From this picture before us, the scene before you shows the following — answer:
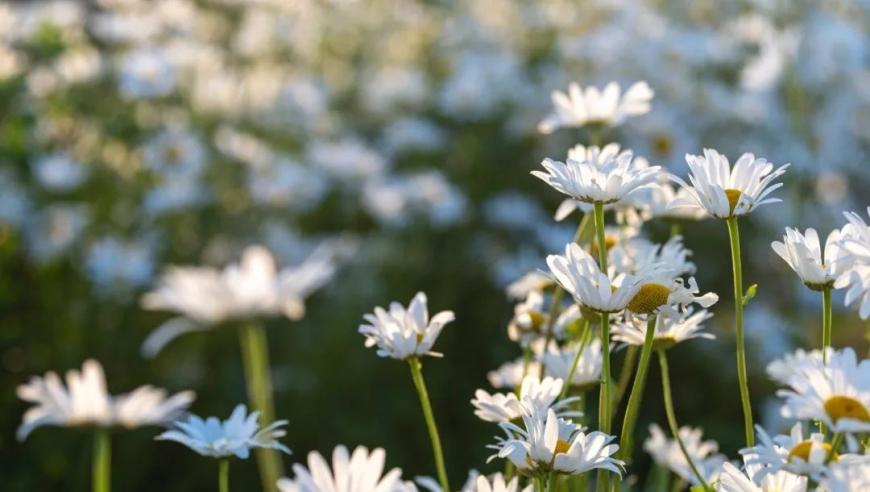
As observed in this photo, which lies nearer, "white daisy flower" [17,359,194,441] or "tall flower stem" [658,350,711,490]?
"tall flower stem" [658,350,711,490]

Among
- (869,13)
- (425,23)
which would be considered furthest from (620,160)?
(425,23)

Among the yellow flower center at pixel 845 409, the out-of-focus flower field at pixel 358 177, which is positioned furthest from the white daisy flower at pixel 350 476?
the out-of-focus flower field at pixel 358 177

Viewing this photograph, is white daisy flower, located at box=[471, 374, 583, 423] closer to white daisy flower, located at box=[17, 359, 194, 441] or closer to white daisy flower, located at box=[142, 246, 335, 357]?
white daisy flower, located at box=[17, 359, 194, 441]

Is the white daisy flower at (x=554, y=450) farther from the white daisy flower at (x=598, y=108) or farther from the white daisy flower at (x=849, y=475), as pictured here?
the white daisy flower at (x=598, y=108)

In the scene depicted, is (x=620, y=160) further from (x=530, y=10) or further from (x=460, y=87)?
(x=530, y=10)

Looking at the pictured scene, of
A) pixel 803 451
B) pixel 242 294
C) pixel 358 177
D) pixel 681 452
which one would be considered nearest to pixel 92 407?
pixel 242 294

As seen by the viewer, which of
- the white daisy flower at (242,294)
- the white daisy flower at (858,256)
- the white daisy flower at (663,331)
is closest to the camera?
the white daisy flower at (858,256)

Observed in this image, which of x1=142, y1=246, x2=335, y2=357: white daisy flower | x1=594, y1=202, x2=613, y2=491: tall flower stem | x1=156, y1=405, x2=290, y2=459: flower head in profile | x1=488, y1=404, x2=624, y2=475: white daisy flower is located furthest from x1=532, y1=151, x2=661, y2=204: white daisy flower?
x1=142, y1=246, x2=335, y2=357: white daisy flower
